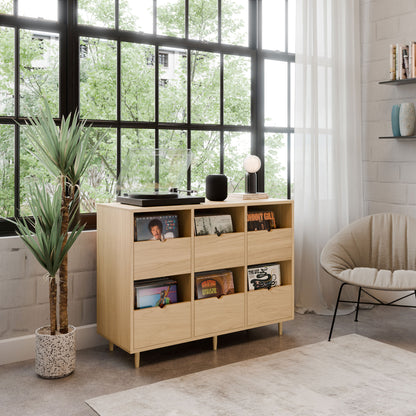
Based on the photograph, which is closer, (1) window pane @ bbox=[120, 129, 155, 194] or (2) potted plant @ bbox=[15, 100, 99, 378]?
(2) potted plant @ bbox=[15, 100, 99, 378]

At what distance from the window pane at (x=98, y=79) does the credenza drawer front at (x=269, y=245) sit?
1119mm

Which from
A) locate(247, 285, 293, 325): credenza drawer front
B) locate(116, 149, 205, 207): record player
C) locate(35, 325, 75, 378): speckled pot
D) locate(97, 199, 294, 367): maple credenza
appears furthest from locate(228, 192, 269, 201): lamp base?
locate(35, 325, 75, 378): speckled pot

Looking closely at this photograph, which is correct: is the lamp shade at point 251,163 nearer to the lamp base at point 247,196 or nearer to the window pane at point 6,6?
the lamp base at point 247,196

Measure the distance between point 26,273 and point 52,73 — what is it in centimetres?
112

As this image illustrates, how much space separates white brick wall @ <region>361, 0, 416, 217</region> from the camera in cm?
395

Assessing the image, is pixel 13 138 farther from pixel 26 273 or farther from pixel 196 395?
pixel 196 395

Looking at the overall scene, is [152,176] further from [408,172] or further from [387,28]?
[387,28]

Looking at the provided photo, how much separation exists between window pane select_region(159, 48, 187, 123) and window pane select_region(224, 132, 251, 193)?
40 centimetres

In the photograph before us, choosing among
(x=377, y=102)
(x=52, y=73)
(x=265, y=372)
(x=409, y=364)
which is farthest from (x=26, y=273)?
(x=377, y=102)

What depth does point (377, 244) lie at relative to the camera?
357 centimetres

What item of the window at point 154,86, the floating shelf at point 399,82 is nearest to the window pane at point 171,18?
the window at point 154,86

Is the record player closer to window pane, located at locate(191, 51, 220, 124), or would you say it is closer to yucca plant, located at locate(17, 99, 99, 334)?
yucca plant, located at locate(17, 99, 99, 334)

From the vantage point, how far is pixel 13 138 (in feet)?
9.93

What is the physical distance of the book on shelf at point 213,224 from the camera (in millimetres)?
3068
